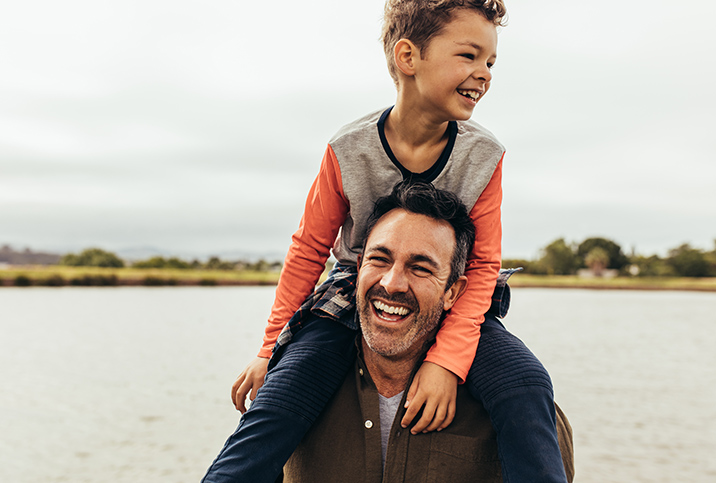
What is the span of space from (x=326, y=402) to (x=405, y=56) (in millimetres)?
1714

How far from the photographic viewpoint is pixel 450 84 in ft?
8.11

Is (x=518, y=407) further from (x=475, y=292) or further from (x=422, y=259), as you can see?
(x=422, y=259)

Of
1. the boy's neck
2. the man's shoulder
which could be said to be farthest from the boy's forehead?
the man's shoulder

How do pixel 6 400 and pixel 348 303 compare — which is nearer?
pixel 348 303

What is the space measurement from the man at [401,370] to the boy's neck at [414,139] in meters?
0.17

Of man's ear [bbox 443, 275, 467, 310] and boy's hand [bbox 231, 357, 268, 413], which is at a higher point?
man's ear [bbox 443, 275, 467, 310]

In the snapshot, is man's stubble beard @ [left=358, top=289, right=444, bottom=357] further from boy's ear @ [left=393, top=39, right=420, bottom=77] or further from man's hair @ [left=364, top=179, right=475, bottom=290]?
boy's ear @ [left=393, top=39, right=420, bottom=77]

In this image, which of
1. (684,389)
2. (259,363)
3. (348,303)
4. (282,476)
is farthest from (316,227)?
(684,389)

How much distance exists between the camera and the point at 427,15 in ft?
8.31

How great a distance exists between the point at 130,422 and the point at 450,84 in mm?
13264

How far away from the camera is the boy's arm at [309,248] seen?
280 cm

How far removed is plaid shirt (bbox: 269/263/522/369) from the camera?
267 centimetres

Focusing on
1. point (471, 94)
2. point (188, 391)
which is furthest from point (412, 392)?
point (188, 391)

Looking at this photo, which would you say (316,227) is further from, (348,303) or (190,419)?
(190,419)
